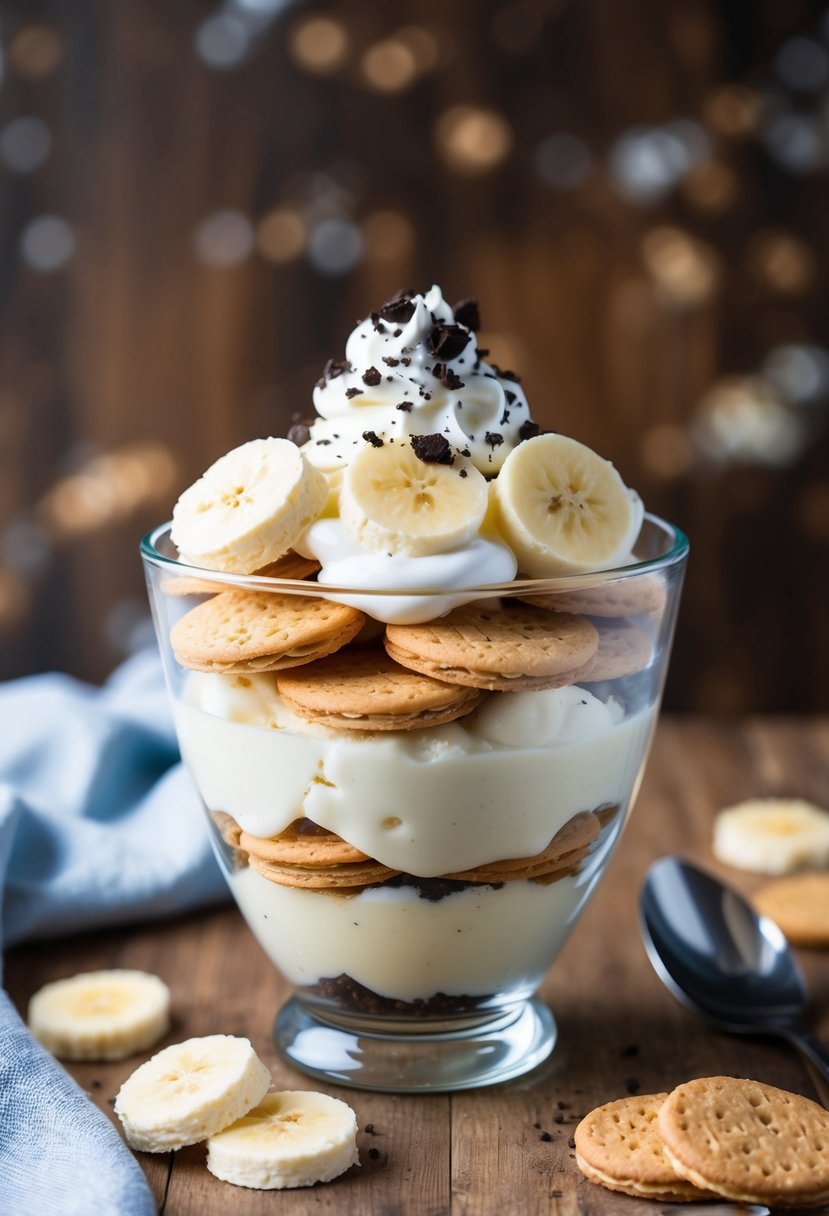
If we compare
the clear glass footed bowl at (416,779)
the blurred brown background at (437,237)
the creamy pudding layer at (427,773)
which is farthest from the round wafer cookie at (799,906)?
the blurred brown background at (437,237)

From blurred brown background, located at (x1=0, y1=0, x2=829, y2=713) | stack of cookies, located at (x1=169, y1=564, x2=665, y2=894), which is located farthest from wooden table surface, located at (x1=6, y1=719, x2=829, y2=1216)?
blurred brown background, located at (x1=0, y1=0, x2=829, y2=713)

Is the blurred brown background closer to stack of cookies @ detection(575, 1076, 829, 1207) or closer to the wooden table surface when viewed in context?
the wooden table surface

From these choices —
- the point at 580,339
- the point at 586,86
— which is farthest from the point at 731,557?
the point at 586,86

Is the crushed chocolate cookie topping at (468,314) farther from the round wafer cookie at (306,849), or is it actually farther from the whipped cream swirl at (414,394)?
the round wafer cookie at (306,849)

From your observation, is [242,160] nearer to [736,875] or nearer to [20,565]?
[20,565]

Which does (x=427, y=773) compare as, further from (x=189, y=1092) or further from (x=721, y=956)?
(x=721, y=956)

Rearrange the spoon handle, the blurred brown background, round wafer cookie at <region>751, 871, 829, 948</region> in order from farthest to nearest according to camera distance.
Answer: the blurred brown background → round wafer cookie at <region>751, 871, 829, 948</region> → the spoon handle
